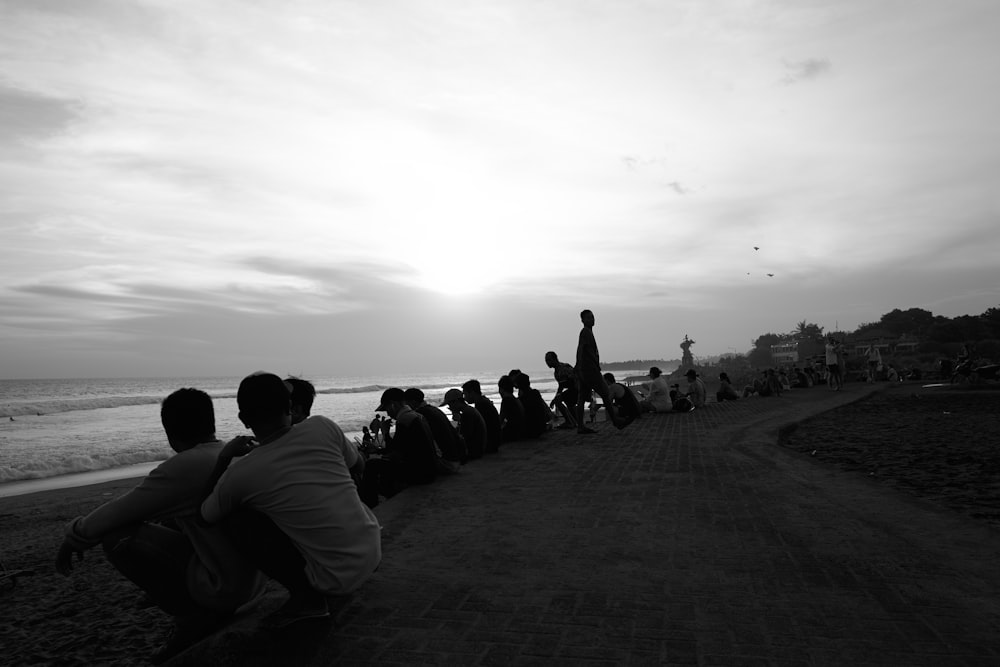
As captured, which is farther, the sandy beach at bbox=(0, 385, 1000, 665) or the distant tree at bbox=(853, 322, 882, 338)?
the distant tree at bbox=(853, 322, 882, 338)

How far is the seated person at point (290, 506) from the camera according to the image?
9.64ft

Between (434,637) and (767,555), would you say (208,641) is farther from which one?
(767,555)

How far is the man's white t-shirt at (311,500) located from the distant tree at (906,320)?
305ft

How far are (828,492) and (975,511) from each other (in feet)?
3.85

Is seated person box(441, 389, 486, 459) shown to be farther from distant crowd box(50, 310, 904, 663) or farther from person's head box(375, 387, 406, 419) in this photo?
distant crowd box(50, 310, 904, 663)

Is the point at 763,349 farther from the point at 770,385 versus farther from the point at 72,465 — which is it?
the point at 72,465

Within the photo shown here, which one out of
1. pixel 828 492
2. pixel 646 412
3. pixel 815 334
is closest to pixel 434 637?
pixel 828 492

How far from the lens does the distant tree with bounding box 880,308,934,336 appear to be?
81.9 m

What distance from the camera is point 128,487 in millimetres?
11422

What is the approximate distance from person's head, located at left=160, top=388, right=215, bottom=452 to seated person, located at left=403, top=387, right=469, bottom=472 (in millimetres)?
4043

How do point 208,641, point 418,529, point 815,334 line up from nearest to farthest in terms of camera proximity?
point 208,641 < point 418,529 < point 815,334

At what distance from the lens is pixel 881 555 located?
4.11 m

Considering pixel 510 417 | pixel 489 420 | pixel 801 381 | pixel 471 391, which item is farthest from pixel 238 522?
pixel 801 381

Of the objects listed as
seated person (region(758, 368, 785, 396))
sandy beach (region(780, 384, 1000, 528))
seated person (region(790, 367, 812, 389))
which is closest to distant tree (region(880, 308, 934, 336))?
seated person (region(790, 367, 812, 389))
